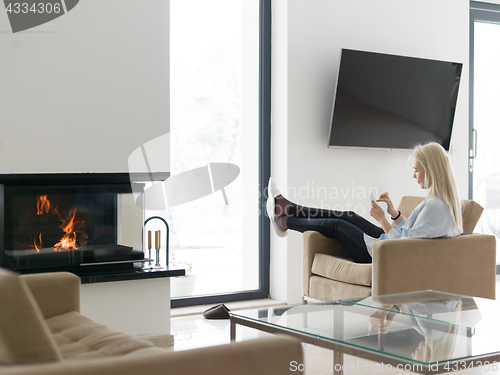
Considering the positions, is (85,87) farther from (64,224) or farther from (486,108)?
(486,108)

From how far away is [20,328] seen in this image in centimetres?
110

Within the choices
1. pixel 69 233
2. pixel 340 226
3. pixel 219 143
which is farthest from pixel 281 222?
pixel 69 233

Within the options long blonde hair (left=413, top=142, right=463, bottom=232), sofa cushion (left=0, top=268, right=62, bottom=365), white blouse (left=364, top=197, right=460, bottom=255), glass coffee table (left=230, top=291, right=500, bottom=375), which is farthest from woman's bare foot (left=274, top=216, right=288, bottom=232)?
sofa cushion (left=0, top=268, right=62, bottom=365)

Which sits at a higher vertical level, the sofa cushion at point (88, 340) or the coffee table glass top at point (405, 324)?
the sofa cushion at point (88, 340)

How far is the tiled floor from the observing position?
260 centimetres

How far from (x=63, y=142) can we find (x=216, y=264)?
69.2 inches

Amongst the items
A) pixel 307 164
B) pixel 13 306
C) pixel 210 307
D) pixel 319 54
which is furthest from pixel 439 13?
pixel 13 306

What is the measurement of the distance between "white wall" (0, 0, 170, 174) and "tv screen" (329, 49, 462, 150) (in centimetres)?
163

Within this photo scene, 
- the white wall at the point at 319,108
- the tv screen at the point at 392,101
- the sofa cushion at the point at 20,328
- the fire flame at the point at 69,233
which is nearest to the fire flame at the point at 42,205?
the fire flame at the point at 69,233

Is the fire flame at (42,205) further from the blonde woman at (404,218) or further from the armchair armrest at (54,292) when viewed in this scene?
the blonde woman at (404,218)

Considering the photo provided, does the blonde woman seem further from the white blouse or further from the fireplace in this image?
the fireplace

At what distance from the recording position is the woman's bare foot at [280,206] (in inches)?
147

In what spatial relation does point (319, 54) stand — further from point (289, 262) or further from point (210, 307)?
point (210, 307)

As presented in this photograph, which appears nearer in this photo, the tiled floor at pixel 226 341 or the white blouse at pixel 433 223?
the tiled floor at pixel 226 341
